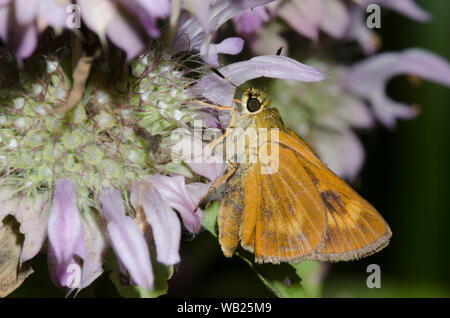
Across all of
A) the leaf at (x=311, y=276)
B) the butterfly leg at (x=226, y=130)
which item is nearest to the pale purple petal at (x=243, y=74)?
the butterfly leg at (x=226, y=130)

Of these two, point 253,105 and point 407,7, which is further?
point 407,7

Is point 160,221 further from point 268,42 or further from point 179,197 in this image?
point 268,42

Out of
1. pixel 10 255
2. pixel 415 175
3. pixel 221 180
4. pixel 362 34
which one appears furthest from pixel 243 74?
pixel 415 175

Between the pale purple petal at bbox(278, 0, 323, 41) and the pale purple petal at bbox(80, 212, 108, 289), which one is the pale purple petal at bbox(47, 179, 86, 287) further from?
the pale purple petal at bbox(278, 0, 323, 41)

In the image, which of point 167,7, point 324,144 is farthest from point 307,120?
point 167,7

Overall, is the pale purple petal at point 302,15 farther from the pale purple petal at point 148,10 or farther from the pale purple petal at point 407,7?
the pale purple petal at point 148,10

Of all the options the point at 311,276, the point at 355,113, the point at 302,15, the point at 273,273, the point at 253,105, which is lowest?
the point at 311,276

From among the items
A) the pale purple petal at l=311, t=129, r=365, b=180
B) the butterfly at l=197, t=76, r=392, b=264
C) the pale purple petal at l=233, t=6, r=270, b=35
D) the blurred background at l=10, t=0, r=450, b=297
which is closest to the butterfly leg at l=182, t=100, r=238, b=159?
the butterfly at l=197, t=76, r=392, b=264
